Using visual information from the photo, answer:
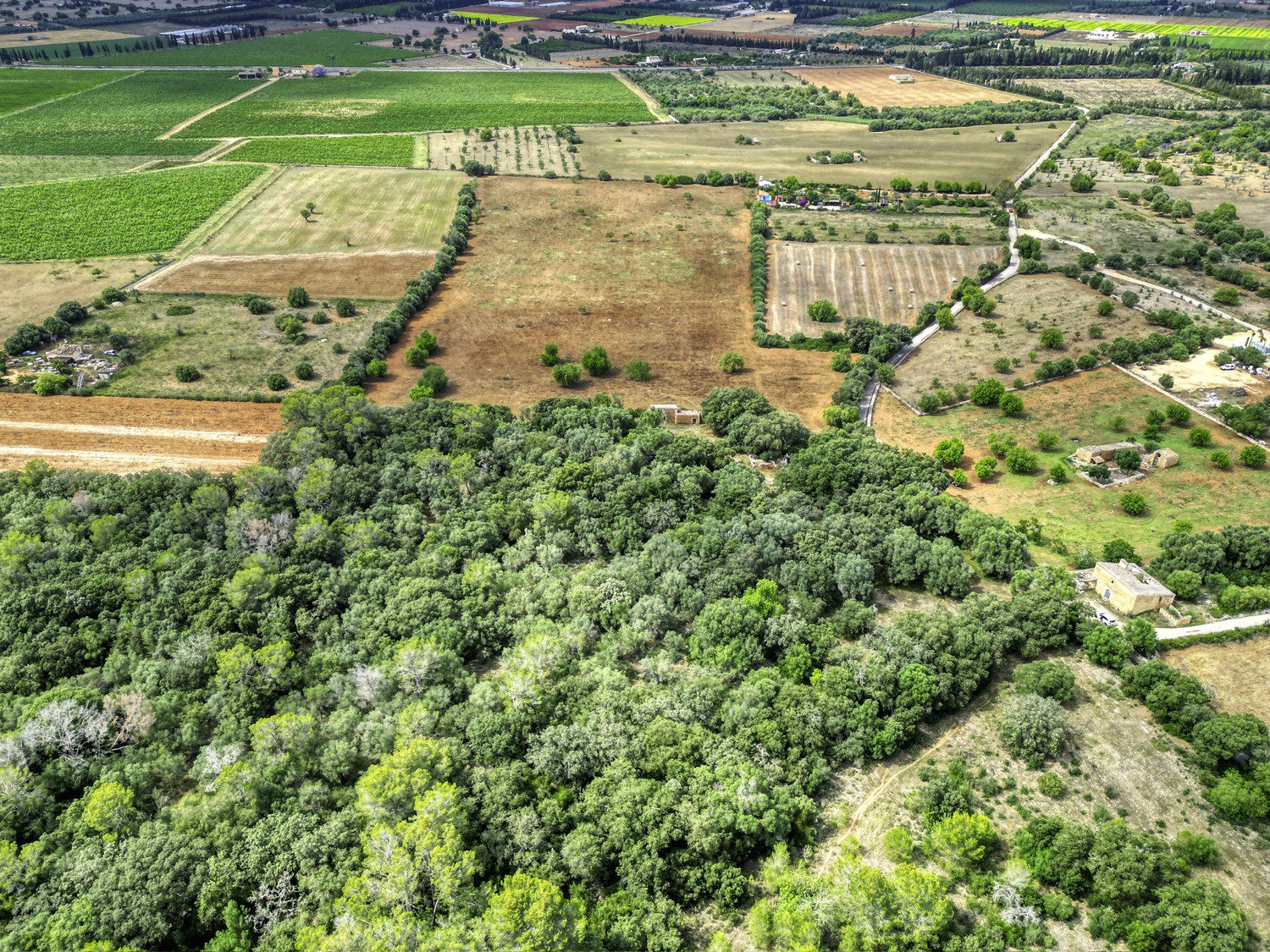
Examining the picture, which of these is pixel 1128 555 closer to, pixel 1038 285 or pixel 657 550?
pixel 657 550

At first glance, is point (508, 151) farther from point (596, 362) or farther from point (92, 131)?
point (596, 362)

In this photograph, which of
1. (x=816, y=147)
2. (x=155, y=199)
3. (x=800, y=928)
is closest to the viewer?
(x=800, y=928)

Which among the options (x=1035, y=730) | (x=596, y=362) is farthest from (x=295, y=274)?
(x=1035, y=730)

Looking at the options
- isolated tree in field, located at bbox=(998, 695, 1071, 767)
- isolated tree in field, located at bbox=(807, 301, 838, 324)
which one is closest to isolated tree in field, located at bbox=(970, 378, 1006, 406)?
isolated tree in field, located at bbox=(807, 301, 838, 324)

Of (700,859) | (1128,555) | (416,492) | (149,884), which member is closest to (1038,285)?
(1128,555)

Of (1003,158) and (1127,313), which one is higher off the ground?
(1003,158)

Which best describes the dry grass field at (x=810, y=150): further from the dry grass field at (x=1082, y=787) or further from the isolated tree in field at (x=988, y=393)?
the dry grass field at (x=1082, y=787)
